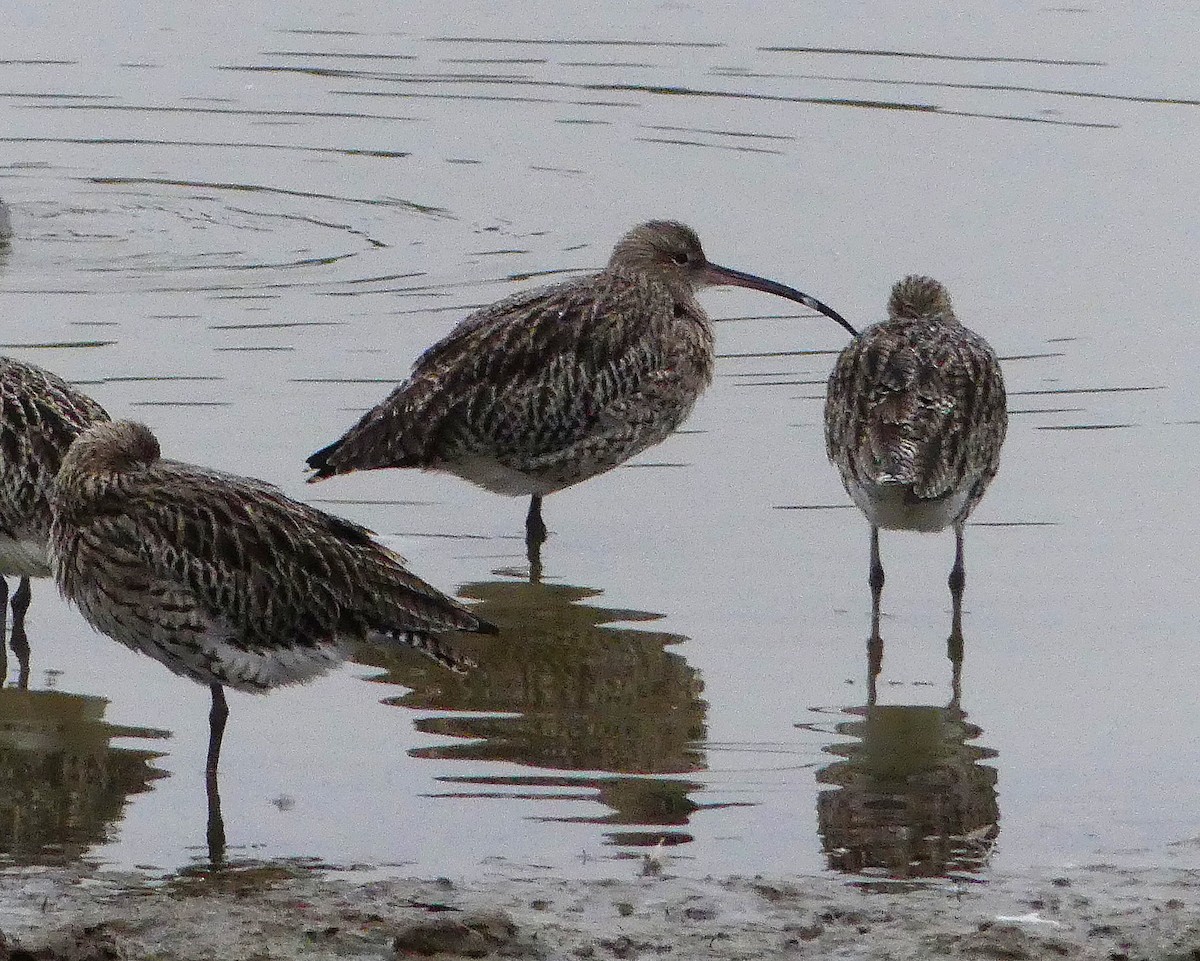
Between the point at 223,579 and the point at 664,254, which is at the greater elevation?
the point at 664,254

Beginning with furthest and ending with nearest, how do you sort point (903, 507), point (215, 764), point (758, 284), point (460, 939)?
point (758, 284)
point (903, 507)
point (215, 764)
point (460, 939)

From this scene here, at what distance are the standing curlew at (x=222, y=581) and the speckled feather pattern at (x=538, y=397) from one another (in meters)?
2.44

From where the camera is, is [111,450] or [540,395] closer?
[111,450]

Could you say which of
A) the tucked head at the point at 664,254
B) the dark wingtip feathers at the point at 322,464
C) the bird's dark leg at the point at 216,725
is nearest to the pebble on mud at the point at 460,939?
the bird's dark leg at the point at 216,725

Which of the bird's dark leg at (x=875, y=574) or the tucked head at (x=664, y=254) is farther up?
the tucked head at (x=664, y=254)

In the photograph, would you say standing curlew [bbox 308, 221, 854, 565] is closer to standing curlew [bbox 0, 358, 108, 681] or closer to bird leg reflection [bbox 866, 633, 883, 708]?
standing curlew [bbox 0, 358, 108, 681]

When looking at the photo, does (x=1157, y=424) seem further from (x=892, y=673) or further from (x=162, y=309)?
(x=162, y=309)

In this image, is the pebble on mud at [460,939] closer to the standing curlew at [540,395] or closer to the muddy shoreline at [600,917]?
the muddy shoreline at [600,917]

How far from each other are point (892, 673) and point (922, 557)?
1.51 metres

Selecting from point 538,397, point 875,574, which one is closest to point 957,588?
point 875,574

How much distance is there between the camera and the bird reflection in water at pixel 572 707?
7.68 m

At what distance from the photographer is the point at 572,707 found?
339 inches

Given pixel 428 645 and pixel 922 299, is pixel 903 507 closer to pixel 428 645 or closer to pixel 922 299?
pixel 922 299

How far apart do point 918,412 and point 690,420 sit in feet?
9.45
